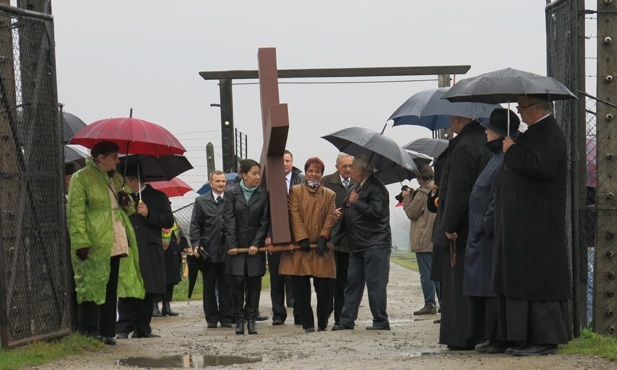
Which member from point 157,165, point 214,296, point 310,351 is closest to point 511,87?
point 310,351

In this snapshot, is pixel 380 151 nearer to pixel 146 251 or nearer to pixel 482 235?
pixel 146 251

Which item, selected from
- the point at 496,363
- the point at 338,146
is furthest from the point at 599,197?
the point at 338,146

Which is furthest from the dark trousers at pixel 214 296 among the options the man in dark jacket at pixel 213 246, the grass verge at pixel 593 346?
the grass verge at pixel 593 346

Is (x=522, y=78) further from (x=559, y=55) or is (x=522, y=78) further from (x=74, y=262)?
(x=74, y=262)

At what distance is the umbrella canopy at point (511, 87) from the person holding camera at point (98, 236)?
Answer: 10.5 ft

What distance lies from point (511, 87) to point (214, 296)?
21.6 ft

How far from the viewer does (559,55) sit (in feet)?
36.9

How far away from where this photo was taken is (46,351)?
35.1 ft

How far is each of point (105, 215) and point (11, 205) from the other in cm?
99

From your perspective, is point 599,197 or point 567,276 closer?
point 567,276

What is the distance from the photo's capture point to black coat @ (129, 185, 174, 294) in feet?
44.1

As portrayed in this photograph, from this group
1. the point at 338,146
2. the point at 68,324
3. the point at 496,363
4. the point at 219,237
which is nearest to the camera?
the point at 496,363

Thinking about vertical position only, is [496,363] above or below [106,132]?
below

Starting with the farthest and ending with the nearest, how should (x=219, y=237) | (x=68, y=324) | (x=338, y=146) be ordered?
(x=219, y=237)
(x=338, y=146)
(x=68, y=324)
